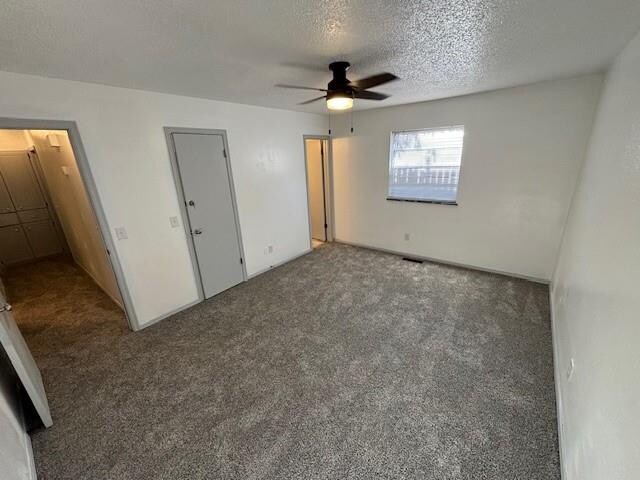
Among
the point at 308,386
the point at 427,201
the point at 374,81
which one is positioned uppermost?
the point at 374,81

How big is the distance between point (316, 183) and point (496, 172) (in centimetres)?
304

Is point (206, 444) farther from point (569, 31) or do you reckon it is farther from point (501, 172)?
point (501, 172)

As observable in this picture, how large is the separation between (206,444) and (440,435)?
59.2 inches

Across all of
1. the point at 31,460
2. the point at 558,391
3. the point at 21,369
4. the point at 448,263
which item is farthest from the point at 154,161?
the point at 448,263

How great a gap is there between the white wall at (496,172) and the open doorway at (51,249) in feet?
12.7

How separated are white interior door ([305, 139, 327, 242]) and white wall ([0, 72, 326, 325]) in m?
0.79

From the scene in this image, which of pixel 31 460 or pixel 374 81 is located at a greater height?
pixel 374 81

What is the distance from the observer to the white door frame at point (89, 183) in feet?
6.54

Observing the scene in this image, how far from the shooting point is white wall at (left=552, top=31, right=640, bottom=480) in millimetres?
952

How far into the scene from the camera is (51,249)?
5.00m

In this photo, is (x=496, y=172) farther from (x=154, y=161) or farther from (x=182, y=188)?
(x=154, y=161)

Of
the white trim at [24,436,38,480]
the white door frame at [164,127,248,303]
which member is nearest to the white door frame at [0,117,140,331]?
the white door frame at [164,127,248,303]

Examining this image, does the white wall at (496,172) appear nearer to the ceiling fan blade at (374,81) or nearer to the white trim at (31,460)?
the ceiling fan blade at (374,81)

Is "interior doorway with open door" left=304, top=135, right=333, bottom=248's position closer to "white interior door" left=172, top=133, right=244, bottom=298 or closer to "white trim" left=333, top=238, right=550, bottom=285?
"white trim" left=333, top=238, right=550, bottom=285
